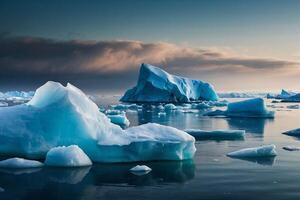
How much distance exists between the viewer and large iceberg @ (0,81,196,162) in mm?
11086

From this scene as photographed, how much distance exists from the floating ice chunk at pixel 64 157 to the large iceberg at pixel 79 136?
0.77 meters

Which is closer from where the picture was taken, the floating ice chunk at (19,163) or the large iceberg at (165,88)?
the floating ice chunk at (19,163)

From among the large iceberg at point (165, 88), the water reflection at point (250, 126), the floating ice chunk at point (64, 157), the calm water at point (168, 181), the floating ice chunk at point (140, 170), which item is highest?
the large iceberg at point (165, 88)

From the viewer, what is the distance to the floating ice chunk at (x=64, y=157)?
10.2 meters

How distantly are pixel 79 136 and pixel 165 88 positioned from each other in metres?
51.9

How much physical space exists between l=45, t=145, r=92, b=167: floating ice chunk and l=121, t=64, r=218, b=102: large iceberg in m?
50.7

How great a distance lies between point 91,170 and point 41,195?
2.46 m

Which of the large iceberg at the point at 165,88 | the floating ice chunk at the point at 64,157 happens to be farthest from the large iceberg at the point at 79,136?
the large iceberg at the point at 165,88

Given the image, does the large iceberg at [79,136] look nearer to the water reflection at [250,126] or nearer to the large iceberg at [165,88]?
the water reflection at [250,126]

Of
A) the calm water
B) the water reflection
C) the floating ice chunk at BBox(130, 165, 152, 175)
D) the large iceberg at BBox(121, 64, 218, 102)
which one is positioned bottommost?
the water reflection

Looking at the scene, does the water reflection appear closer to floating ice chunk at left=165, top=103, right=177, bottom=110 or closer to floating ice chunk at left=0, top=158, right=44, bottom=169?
floating ice chunk at left=0, top=158, right=44, bottom=169

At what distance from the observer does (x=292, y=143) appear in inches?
641

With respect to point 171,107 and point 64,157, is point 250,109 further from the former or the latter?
point 64,157

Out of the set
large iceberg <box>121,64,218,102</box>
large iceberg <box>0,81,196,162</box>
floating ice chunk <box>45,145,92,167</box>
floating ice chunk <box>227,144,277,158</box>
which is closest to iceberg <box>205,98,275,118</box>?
floating ice chunk <box>227,144,277,158</box>
